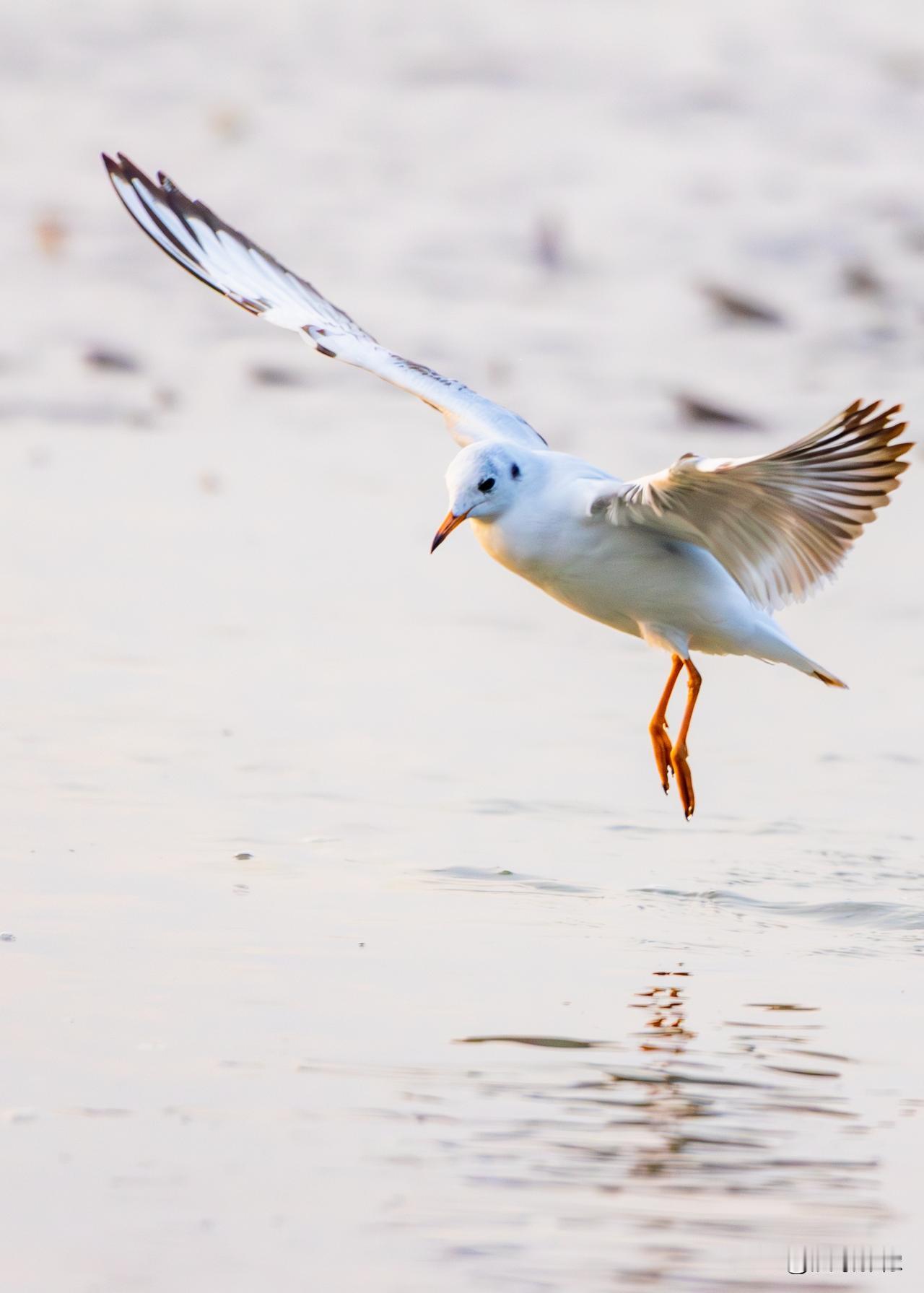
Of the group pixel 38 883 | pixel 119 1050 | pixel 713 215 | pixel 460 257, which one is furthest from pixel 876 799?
pixel 713 215

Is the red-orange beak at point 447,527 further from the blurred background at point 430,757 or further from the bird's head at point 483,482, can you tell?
the blurred background at point 430,757

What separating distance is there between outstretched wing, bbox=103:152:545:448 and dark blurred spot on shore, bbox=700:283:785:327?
20.6 ft

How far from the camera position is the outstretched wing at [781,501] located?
6031 millimetres

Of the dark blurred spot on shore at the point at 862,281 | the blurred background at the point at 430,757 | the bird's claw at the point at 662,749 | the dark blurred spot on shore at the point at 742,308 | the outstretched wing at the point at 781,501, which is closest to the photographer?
the blurred background at the point at 430,757

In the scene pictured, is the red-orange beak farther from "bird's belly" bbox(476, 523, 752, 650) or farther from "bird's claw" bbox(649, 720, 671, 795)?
"bird's claw" bbox(649, 720, 671, 795)

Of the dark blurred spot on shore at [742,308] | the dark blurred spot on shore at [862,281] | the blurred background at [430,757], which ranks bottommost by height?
the blurred background at [430,757]

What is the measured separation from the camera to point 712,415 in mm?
12539

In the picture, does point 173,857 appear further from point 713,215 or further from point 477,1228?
point 713,215

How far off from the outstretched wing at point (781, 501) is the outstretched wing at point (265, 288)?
0.94 metres

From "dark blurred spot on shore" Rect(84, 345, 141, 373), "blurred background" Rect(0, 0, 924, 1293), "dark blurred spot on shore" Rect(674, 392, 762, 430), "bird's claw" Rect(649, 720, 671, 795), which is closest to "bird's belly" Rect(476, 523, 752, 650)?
"bird's claw" Rect(649, 720, 671, 795)

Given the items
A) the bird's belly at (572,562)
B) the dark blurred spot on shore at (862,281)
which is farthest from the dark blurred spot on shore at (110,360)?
the bird's belly at (572,562)

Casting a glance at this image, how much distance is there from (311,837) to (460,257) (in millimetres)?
9225

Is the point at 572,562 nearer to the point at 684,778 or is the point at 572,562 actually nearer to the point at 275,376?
the point at 684,778

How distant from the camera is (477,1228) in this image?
4328 millimetres
